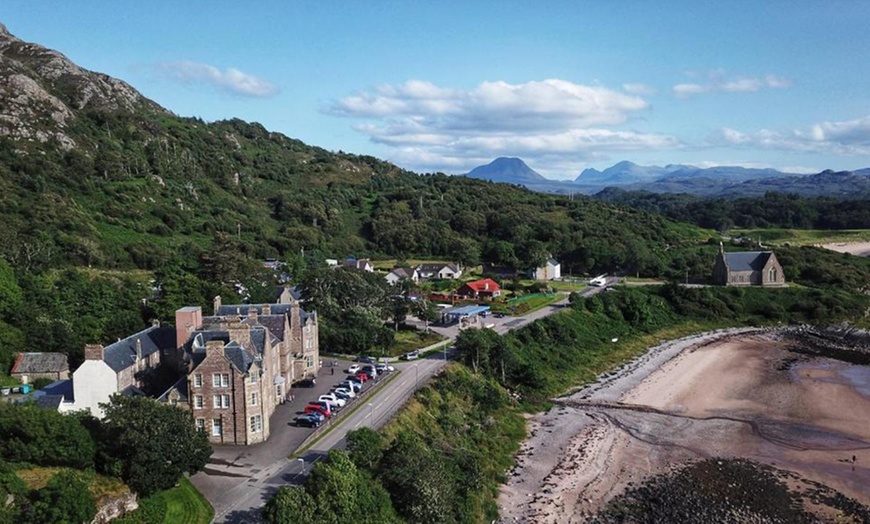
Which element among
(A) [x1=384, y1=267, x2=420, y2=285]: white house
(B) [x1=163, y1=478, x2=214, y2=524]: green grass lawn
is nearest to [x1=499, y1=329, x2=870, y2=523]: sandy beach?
(B) [x1=163, y1=478, x2=214, y2=524]: green grass lawn

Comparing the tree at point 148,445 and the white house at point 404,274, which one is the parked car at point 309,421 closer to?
the tree at point 148,445

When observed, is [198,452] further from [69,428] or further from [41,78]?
[41,78]

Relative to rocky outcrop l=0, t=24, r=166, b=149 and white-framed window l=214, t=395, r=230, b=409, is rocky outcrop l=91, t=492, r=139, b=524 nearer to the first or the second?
white-framed window l=214, t=395, r=230, b=409

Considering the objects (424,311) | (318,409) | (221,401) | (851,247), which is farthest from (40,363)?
(851,247)

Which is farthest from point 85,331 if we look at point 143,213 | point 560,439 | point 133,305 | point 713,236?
point 713,236

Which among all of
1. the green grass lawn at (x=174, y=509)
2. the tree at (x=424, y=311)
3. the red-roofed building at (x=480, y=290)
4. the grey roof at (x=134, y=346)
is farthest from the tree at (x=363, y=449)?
the red-roofed building at (x=480, y=290)
